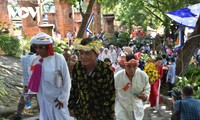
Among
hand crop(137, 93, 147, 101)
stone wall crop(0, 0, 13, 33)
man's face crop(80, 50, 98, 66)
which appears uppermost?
stone wall crop(0, 0, 13, 33)

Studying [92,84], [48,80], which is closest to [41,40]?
[48,80]

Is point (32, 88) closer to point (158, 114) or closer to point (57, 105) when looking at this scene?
point (57, 105)

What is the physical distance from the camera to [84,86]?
10.8 ft

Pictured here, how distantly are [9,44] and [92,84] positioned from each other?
1022 cm

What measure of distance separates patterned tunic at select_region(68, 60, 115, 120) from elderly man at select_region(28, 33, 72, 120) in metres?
0.37

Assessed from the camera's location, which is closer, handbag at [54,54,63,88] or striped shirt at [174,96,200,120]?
handbag at [54,54,63,88]

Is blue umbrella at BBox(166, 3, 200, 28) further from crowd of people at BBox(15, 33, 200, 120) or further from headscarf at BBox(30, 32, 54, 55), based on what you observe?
headscarf at BBox(30, 32, 54, 55)

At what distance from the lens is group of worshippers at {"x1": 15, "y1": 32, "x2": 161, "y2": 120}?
10.7 feet

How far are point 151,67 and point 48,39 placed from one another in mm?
3800

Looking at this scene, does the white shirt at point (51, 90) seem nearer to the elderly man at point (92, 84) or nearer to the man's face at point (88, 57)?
the elderly man at point (92, 84)

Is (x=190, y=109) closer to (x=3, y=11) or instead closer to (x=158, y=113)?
(x=158, y=113)

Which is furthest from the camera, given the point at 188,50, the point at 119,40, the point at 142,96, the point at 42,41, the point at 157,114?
the point at 119,40

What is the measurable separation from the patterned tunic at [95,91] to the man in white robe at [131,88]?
2.06ft

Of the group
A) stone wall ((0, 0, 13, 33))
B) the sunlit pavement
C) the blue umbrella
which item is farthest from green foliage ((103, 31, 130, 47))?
the sunlit pavement
